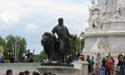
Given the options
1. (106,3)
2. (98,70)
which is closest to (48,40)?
(98,70)

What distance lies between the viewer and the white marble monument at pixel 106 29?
2320 inches

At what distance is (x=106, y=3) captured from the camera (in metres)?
62.8

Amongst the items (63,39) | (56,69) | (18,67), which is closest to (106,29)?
(18,67)

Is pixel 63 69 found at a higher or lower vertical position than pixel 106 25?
lower

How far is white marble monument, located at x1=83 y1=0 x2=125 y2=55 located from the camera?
193 feet

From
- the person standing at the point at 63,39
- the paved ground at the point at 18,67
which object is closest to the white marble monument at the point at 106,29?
the paved ground at the point at 18,67

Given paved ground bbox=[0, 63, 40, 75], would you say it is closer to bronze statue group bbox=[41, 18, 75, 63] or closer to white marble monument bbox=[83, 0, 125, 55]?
bronze statue group bbox=[41, 18, 75, 63]

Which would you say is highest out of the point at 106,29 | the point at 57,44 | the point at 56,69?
the point at 106,29

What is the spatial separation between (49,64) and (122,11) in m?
31.5

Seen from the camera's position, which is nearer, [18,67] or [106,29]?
[18,67]

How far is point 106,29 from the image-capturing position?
60.1 metres

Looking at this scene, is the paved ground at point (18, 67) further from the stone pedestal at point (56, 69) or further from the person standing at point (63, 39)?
the stone pedestal at point (56, 69)

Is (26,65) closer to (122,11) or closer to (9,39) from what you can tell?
(122,11)

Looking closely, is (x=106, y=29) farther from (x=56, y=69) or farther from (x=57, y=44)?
(x=56, y=69)
